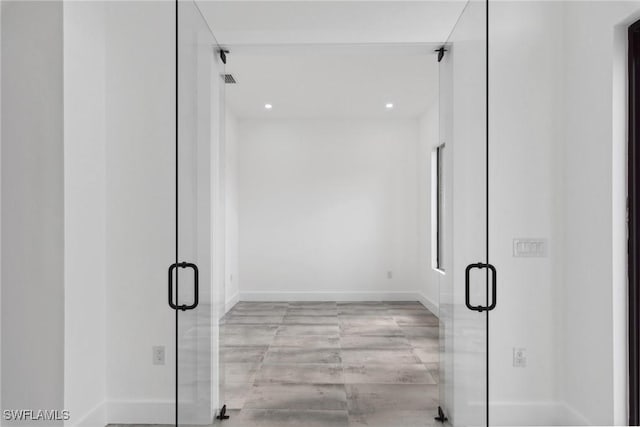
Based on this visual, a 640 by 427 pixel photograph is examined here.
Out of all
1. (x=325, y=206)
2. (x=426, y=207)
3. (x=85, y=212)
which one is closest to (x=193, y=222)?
(x=85, y=212)

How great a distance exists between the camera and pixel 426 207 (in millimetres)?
6879

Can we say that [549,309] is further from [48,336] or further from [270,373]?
[48,336]

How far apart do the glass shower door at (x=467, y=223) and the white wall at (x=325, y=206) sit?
16.6ft

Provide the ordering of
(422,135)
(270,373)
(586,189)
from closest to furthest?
(586,189), (270,373), (422,135)

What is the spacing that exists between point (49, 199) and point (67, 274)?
1.22 ft

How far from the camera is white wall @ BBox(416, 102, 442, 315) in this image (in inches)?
250

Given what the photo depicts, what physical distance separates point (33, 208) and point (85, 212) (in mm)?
251

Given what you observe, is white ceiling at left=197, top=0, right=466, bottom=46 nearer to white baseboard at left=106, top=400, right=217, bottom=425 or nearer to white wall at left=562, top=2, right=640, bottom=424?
white wall at left=562, top=2, right=640, bottom=424

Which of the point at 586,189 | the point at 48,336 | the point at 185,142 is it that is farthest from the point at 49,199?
the point at 586,189

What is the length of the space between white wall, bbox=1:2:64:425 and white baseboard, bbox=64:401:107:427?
0.59 ft

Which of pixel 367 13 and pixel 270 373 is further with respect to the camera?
pixel 270 373

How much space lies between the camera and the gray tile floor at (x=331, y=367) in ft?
9.78

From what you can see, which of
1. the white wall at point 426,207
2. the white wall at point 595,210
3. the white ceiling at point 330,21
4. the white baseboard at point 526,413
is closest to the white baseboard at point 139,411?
the white baseboard at point 526,413

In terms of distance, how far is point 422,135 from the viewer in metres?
7.05
